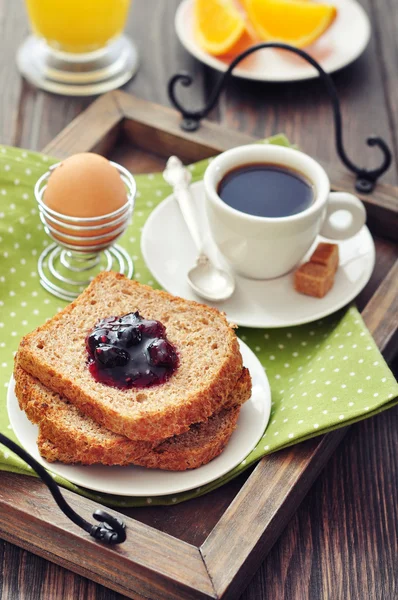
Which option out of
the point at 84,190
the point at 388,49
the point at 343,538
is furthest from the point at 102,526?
the point at 388,49

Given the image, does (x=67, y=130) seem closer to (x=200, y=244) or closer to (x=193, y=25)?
(x=200, y=244)

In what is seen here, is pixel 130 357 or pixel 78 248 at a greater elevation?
Result: pixel 130 357

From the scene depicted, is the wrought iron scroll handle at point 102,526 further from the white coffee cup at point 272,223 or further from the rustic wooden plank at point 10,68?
the rustic wooden plank at point 10,68


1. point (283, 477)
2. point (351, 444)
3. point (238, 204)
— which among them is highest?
point (238, 204)

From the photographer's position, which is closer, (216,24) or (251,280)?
(251,280)

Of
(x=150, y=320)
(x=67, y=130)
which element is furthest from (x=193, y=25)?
(x=150, y=320)

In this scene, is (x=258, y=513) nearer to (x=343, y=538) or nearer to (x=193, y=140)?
(x=343, y=538)
